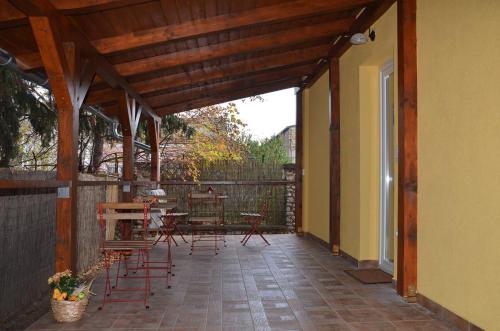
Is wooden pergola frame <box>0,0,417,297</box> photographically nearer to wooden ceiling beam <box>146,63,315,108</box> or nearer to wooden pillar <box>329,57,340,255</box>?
wooden pillar <box>329,57,340,255</box>

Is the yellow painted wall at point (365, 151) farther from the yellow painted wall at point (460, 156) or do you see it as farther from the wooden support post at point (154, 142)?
the wooden support post at point (154, 142)

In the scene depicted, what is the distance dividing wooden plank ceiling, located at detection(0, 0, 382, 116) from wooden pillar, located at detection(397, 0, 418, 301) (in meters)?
0.95

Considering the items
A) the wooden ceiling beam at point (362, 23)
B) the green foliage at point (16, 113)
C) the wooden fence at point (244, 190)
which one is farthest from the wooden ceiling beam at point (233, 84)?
the wooden fence at point (244, 190)

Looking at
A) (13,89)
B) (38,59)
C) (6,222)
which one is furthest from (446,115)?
(13,89)

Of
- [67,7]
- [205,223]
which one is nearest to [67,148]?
[67,7]

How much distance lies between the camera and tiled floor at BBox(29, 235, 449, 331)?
3.41 metres

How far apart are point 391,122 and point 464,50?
6.23 feet

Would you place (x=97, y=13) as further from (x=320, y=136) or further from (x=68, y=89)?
(x=320, y=136)

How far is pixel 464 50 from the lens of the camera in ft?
10.6

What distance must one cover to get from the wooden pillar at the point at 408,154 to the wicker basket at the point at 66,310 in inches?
102

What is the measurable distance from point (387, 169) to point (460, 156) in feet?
6.34

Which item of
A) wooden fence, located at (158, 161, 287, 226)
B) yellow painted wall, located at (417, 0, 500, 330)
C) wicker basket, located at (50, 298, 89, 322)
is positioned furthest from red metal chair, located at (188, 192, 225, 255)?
yellow painted wall, located at (417, 0, 500, 330)

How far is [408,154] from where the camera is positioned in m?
3.99

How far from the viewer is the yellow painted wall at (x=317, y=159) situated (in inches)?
289
